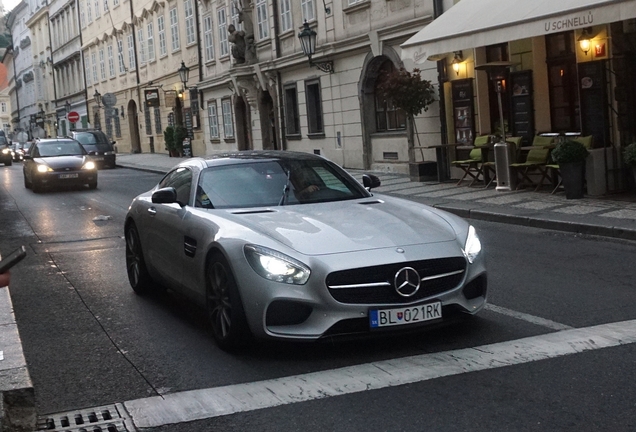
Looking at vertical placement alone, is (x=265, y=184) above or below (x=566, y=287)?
above

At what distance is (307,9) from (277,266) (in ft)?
78.2

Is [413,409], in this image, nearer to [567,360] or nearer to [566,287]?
[567,360]

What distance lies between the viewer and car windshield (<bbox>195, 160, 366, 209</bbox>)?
24.2 ft

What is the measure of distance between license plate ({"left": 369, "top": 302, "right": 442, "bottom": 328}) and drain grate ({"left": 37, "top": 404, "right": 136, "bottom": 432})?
5.41 ft

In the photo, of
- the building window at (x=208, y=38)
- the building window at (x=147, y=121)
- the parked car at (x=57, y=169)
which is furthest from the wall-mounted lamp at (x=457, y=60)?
the building window at (x=147, y=121)

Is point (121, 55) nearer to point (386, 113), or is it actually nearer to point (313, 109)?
point (313, 109)

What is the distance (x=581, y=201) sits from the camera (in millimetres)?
14703

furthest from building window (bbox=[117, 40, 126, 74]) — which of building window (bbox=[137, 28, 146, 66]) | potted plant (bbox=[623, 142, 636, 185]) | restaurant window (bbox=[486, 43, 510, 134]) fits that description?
potted plant (bbox=[623, 142, 636, 185])

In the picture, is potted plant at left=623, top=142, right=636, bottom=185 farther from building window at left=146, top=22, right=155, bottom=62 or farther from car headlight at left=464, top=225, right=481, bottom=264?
building window at left=146, top=22, right=155, bottom=62

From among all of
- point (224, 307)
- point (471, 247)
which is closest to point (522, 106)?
point (471, 247)

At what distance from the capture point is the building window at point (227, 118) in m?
37.8

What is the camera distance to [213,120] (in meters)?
40.4

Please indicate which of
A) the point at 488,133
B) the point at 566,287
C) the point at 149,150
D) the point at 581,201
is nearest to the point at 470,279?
the point at 566,287

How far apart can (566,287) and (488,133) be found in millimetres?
11945
